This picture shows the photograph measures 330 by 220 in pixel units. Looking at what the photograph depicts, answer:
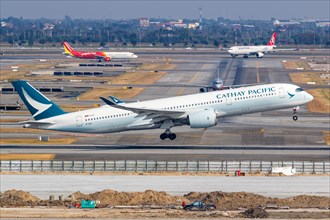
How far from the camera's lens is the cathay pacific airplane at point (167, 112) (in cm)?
10850

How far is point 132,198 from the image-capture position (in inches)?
3174

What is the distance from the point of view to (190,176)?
9412 centimetres

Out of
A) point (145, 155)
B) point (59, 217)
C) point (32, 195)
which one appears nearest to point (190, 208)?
point (59, 217)

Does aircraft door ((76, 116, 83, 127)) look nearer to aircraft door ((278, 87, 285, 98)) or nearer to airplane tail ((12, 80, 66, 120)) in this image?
airplane tail ((12, 80, 66, 120))

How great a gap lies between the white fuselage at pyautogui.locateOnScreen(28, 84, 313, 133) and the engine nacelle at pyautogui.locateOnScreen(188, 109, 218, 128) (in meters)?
0.68

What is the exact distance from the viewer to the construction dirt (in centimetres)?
7328

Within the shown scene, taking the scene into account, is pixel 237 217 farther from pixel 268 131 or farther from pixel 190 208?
pixel 268 131

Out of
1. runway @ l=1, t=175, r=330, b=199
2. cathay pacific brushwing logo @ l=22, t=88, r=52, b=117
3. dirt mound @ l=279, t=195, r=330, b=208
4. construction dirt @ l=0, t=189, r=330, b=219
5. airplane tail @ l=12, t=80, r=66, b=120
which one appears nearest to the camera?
construction dirt @ l=0, t=189, r=330, b=219

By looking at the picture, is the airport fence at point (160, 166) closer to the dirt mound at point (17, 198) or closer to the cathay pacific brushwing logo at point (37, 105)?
the cathay pacific brushwing logo at point (37, 105)

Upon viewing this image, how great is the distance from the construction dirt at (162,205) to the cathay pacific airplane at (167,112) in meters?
26.3

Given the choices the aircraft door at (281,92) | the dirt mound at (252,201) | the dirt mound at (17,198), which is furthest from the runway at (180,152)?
the dirt mound at (17,198)

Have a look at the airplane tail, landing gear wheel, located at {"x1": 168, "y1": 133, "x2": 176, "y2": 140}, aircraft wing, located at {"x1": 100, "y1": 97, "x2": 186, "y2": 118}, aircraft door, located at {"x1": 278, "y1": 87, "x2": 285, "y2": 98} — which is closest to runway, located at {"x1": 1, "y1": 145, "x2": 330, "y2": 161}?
landing gear wheel, located at {"x1": 168, "y1": 133, "x2": 176, "y2": 140}

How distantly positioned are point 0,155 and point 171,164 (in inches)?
787

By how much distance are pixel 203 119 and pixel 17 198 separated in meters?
33.4
